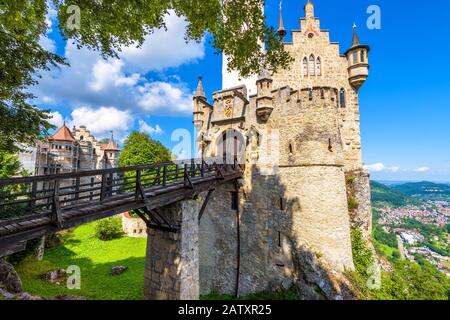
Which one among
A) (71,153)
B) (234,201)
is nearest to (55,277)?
(234,201)

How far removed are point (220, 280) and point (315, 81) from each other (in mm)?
15875

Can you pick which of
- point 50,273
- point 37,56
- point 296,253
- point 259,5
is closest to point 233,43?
point 259,5

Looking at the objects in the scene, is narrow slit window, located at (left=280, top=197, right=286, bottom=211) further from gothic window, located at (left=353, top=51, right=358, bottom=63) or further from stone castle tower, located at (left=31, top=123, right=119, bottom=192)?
stone castle tower, located at (left=31, top=123, right=119, bottom=192)

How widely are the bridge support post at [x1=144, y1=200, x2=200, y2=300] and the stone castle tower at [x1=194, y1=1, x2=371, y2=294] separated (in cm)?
613

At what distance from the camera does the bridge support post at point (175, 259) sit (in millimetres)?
7789

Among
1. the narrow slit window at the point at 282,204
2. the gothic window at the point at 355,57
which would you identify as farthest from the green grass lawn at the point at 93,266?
the gothic window at the point at 355,57

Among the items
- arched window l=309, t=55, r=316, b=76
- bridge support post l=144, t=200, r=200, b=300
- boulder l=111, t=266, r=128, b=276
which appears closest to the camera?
bridge support post l=144, t=200, r=200, b=300

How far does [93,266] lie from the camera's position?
57.9 feet

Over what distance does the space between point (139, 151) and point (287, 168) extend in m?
23.9

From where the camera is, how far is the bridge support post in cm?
779

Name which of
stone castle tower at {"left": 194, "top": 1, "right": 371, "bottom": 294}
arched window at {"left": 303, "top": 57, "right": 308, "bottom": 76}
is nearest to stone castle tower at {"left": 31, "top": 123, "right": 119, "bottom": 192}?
stone castle tower at {"left": 194, "top": 1, "right": 371, "bottom": 294}

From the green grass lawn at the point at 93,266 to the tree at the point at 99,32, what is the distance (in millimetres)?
9041

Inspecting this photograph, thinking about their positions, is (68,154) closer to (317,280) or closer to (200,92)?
(200,92)

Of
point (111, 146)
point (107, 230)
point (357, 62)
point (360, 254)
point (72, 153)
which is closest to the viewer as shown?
point (360, 254)
